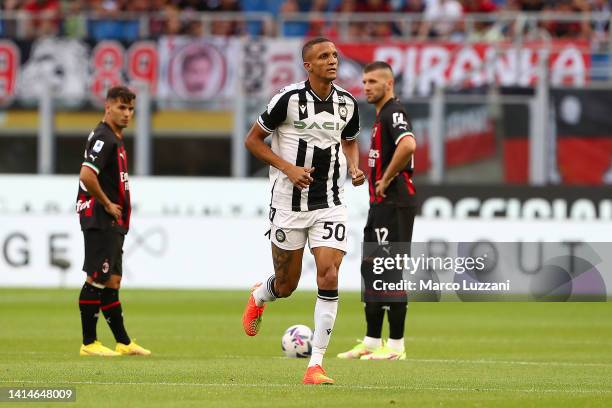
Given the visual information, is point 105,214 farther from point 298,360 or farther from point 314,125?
point 314,125

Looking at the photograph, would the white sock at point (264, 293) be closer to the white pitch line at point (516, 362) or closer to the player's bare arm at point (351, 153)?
the player's bare arm at point (351, 153)

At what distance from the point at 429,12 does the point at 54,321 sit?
39.8ft

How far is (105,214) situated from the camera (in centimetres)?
1106

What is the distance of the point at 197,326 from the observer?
1480cm

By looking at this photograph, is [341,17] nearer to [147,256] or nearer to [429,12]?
[429,12]

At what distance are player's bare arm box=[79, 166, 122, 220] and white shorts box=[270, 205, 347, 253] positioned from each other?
2099 mm

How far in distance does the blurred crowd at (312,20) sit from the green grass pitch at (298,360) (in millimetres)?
6719

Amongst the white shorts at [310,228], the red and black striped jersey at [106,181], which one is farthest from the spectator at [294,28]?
the white shorts at [310,228]

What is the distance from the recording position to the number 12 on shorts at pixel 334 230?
29.8ft

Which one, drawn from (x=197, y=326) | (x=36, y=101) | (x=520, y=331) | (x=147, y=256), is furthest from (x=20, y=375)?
(x=36, y=101)

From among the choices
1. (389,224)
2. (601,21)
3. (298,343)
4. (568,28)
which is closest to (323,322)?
(298,343)

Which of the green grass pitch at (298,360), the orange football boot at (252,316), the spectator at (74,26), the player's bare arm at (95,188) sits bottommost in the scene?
the green grass pitch at (298,360)

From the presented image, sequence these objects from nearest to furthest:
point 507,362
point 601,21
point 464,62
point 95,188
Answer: point 95,188 → point 507,362 → point 464,62 → point 601,21

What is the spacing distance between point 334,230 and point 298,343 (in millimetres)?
2419
